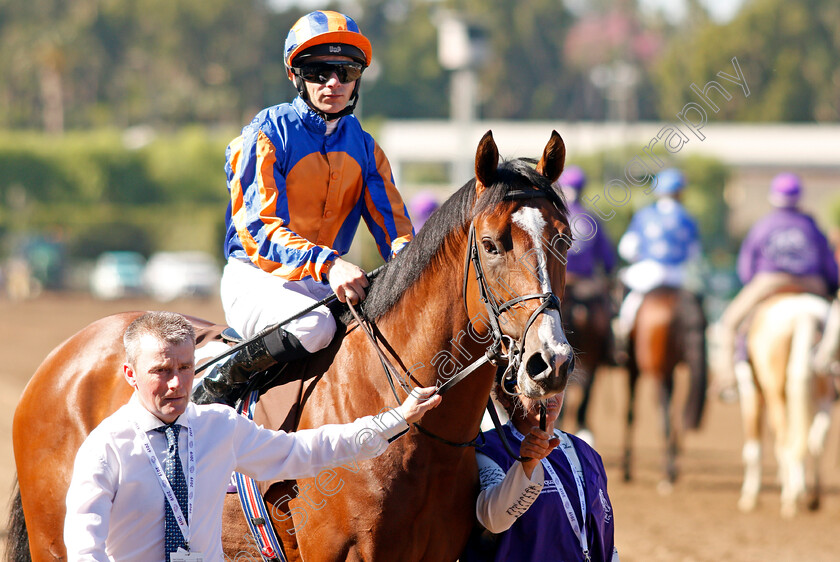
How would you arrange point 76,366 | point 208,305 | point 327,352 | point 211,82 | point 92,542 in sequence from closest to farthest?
point 92,542 < point 327,352 < point 76,366 < point 208,305 < point 211,82

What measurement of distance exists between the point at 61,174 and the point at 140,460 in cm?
4086

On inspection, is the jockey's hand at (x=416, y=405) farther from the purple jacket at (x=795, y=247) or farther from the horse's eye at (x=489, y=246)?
the purple jacket at (x=795, y=247)

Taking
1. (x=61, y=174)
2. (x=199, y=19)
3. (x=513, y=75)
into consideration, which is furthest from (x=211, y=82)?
(x=61, y=174)

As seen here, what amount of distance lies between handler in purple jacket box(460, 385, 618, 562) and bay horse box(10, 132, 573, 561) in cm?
11

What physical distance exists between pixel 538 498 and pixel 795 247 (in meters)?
5.30

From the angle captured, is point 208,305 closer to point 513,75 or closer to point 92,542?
point 92,542

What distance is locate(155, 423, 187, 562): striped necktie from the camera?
252cm

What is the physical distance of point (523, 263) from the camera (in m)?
2.86

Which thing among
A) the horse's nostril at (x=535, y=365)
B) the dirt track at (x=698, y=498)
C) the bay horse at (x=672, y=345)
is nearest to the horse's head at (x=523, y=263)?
the horse's nostril at (x=535, y=365)

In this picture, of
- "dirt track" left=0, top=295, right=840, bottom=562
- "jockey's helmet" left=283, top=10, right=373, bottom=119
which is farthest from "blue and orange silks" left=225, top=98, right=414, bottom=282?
"dirt track" left=0, top=295, right=840, bottom=562

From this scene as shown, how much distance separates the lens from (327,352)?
340cm

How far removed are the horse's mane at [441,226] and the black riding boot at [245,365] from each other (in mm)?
238

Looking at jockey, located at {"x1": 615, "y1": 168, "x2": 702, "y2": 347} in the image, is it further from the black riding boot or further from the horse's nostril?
the horse's nostril

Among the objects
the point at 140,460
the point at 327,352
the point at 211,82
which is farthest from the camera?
the point at 211,82
